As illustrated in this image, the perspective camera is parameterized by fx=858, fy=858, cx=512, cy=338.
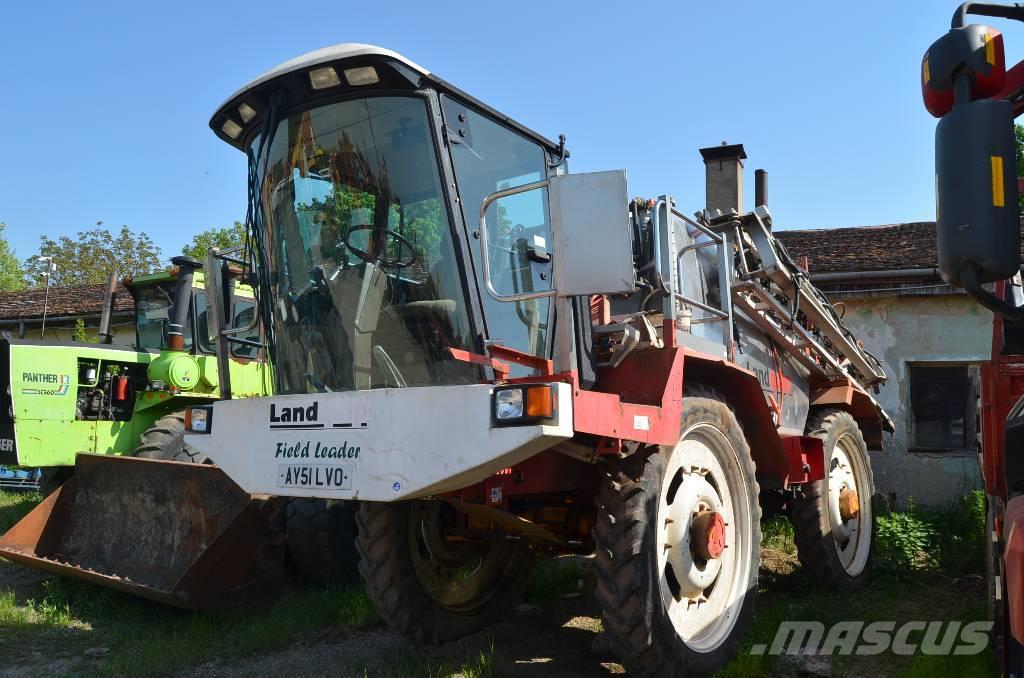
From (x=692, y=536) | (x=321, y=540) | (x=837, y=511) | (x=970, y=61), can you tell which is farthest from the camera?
(x=837, y=511)

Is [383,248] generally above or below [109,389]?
above

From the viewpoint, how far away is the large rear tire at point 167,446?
7.90 meters

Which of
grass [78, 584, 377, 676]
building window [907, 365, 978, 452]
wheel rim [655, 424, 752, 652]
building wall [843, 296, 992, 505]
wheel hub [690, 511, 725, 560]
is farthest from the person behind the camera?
building window [907, 365, 978, 452]

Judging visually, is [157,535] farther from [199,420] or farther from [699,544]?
[699,544]

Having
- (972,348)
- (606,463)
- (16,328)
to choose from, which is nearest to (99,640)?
(606,463)

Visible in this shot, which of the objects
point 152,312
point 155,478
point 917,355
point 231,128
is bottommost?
point 155,478

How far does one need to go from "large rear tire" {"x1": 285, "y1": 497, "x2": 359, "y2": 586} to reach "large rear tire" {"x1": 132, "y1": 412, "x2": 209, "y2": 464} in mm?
1950

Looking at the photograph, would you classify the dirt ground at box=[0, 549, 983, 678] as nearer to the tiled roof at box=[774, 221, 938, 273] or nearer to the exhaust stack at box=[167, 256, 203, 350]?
the exhaust stack at box=[167, 256, 203, 350]

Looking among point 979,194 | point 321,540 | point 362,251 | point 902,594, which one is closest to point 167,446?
point 321,540

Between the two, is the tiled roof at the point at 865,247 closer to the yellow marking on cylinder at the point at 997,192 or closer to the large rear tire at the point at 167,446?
the large rear tire at the point at 167,446

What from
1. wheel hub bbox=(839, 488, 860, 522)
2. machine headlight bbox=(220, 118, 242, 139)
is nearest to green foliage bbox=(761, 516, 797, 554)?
wheel hub bbox=(839, 488, 860, 522)

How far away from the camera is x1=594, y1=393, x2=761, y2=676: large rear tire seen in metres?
3.98

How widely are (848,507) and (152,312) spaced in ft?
25.8

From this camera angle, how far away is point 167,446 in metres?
7.98
